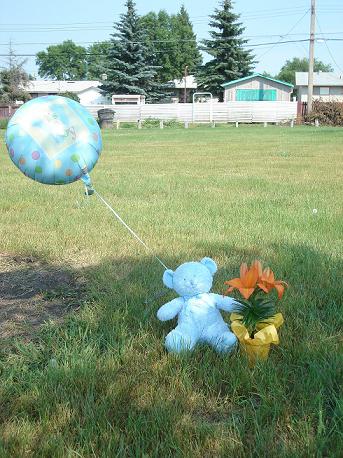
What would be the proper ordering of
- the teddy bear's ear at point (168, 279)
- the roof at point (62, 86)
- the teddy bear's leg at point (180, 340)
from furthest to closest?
1. the roof at point (62, 86)
2. the teddy bear's ear at point (168, 279)
3. the teddy bear's leg at point (180, 340)

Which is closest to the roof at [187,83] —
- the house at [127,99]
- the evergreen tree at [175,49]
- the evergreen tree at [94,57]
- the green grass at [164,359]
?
the evergreen tree at [175,49]

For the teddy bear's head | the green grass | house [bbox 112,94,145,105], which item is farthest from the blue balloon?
house [bbox 112,94,145,105]

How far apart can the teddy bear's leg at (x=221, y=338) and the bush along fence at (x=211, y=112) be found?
33455 mm

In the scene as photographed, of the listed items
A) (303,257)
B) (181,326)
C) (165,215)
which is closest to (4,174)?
(165,215)

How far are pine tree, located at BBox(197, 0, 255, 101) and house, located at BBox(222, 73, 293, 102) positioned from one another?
2.62 m

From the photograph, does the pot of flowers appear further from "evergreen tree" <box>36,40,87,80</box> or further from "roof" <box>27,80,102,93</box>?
"evergreen tree" <box>36,40,87,80</box>

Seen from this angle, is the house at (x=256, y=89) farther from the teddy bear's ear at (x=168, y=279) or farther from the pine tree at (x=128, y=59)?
the teddy bear's ear at (x=168, y=279)

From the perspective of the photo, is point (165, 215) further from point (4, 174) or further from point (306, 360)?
point (4, 174)

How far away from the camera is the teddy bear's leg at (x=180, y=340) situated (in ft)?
7.88

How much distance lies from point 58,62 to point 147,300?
3851 inches

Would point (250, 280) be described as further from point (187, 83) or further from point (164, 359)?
point (187, 83)

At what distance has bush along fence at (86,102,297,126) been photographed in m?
35.3

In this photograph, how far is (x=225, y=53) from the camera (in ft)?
167

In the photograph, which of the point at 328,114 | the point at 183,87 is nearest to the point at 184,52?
the point at 183,87
